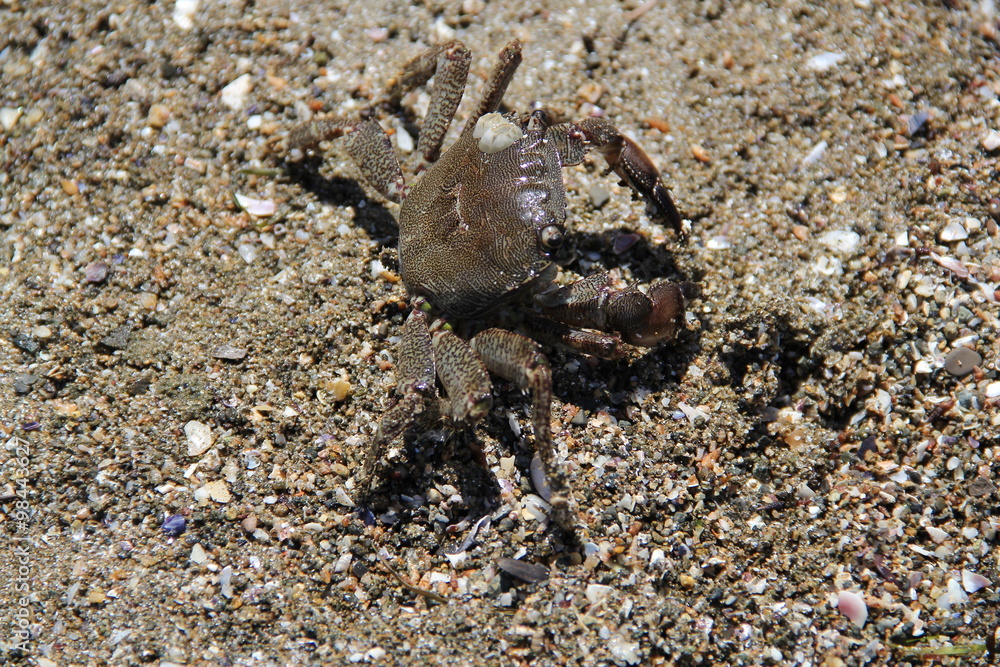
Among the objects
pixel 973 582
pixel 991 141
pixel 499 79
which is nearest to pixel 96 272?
pixel 499 79

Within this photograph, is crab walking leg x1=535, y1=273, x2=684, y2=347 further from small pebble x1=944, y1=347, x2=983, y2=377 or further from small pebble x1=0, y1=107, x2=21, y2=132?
small pebble x1=0, y1=107, x2=21, y2=132

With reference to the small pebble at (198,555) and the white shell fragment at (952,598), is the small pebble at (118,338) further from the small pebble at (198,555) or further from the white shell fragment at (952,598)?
the white shell fragment at (952,598)

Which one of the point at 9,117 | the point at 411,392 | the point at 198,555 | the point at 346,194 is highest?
the point at 9,117

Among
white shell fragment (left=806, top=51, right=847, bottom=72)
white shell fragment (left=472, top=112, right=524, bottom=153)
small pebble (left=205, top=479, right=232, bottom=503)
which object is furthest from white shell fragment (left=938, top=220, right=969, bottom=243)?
small pebble (left=205, top=479, right=232, bottom=503)

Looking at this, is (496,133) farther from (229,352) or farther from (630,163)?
(229,352)

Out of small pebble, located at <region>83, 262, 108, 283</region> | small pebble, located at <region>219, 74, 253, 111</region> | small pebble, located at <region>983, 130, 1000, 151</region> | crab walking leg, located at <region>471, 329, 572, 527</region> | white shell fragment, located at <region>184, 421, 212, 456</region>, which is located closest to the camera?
crab walking leg, located at <region>471, 329, 572, 527</region>
